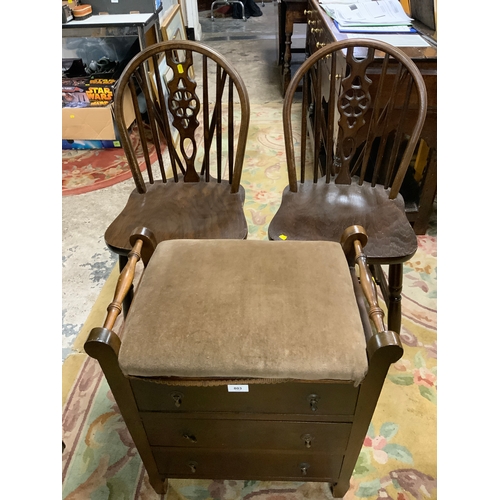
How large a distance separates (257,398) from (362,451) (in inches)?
21.8

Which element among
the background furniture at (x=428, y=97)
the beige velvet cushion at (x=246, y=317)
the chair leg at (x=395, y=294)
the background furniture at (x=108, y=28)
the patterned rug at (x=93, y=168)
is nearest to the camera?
the beige velvet cushion at (x=246, y=317)

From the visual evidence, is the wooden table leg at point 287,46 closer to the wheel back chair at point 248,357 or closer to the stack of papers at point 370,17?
the stack of papers at point 370,17

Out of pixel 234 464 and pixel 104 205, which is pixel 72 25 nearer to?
pixel 104 205

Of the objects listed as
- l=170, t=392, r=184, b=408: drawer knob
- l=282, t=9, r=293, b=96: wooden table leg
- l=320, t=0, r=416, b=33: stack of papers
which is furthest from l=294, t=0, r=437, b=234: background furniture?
l=170, t=392, r=184, b=408: drawer knob

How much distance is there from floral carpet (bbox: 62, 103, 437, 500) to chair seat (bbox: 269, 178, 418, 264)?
0.49 meters

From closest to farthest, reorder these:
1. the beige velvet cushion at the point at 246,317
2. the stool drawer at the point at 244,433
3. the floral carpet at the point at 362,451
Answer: the beige velvet cushion at the point at 246,317 < the stool drawer at the point at 244,433 < the floral carpet at the point at 362,451

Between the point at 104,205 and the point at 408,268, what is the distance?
59.6 inches

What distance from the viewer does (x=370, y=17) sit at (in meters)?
1.63

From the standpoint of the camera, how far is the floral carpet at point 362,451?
42.8 inches

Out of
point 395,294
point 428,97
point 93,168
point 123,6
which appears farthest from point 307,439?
point 123,6

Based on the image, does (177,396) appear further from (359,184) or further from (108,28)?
(108,28)

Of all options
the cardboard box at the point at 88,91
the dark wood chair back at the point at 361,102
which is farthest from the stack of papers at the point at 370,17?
the cardboard box at the point at 88,91

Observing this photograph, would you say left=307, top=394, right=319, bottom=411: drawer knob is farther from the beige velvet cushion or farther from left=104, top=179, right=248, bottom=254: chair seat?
left=104, top=179, right=248, bottom=254: chair seat

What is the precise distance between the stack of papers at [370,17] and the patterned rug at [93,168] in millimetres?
1271
